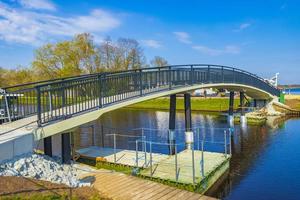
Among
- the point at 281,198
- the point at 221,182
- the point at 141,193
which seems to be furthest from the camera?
the point at 221,182

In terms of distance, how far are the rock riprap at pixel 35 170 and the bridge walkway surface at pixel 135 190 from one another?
1029mm

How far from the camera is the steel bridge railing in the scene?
1059 centimetres

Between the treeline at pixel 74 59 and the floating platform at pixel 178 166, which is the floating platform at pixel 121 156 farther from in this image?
the treeline at pixel 74 59

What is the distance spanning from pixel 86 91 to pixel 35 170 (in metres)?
5.15

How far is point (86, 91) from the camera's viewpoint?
12.5 metres

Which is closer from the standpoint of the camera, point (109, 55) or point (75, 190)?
point (75, 190)

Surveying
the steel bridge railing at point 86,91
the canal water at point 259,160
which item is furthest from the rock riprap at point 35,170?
the canal water at point 259,160

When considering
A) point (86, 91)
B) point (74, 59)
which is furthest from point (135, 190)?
point (74, 59)

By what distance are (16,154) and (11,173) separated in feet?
2.61

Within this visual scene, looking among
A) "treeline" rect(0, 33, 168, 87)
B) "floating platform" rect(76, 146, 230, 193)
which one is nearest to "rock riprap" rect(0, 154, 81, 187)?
"floating platform" rect(76, 146, 230, 193)

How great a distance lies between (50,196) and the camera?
6656 mm

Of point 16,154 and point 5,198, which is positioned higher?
point 16,154

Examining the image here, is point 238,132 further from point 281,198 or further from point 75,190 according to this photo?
point 75,190

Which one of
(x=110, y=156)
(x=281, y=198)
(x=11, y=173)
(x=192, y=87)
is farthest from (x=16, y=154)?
(x=192, y=87)
